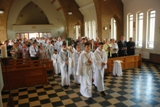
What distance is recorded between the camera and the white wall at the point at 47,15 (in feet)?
74.2

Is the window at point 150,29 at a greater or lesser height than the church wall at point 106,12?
lesser

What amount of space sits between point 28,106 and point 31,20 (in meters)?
21.8

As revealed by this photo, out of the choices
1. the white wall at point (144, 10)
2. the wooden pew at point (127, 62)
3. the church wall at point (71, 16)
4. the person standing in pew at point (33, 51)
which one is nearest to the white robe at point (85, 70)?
the wooden pew at point (127, 62)

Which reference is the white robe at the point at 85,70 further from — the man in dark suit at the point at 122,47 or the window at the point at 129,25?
the window at the point at 129,25

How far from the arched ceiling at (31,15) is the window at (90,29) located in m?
8.55

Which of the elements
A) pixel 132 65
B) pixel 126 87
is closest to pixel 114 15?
pixel 132 65

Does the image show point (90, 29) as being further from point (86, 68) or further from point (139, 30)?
point (86, 68)

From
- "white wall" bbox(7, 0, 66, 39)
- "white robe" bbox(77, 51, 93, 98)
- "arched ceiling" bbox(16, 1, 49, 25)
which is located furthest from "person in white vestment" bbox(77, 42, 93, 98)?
"arched ceiling" bbox(16, 1, 49, 25)

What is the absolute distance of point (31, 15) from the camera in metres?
25.1

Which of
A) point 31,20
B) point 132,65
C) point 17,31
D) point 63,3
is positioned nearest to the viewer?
A: point 132,65

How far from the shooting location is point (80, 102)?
5.63 metres

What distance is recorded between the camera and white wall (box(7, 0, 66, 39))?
22609 millimetres

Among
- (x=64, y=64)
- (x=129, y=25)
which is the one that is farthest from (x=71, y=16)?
(x=64, y=64)

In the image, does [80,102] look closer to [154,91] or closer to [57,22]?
[154,91]
